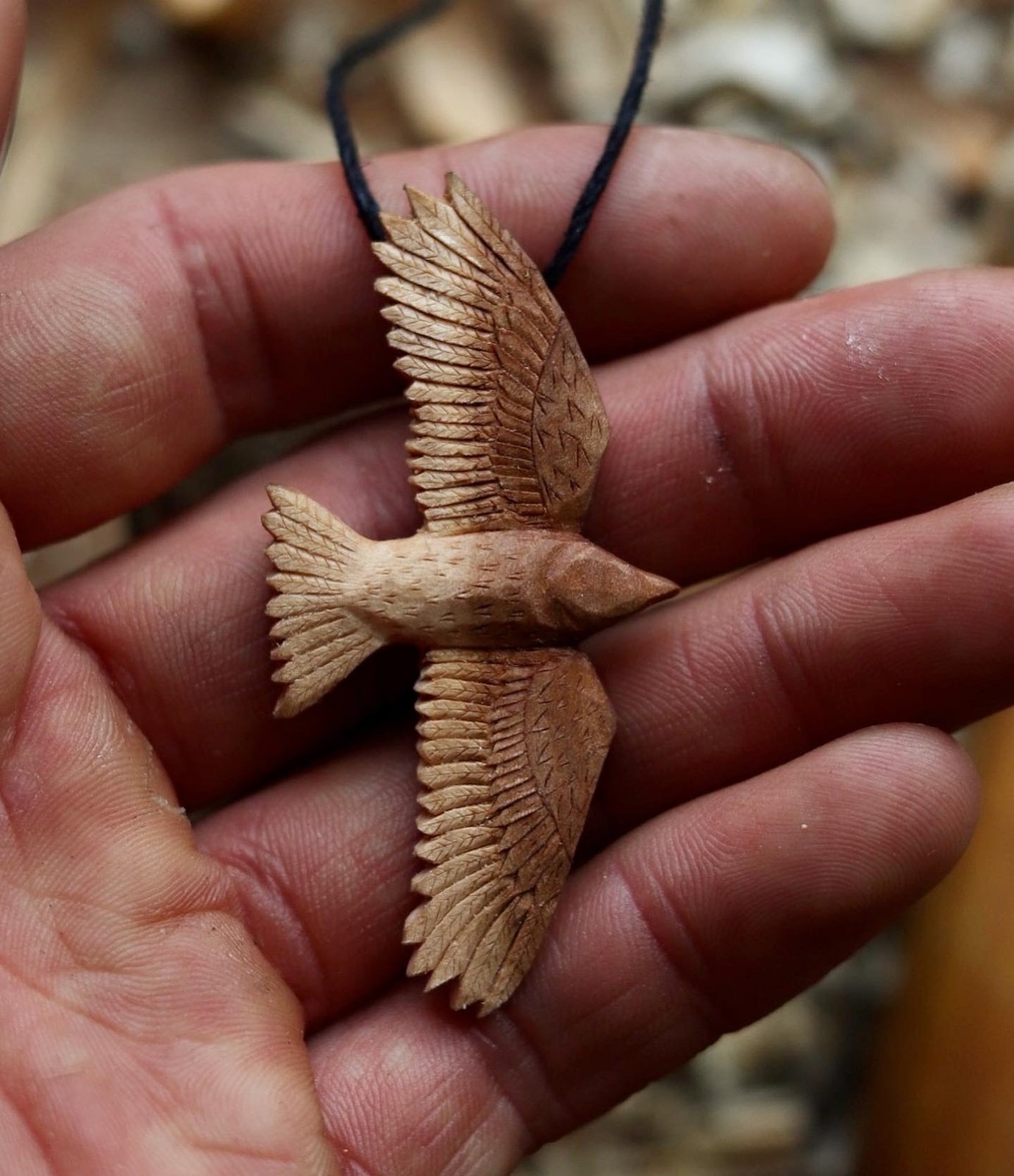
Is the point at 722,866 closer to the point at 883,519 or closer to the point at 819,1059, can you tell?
the point at 883,519

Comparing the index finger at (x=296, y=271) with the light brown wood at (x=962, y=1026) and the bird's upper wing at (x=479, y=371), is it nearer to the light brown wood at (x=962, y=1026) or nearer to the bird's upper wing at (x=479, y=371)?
the bird's upper wing at (x=479, y=371)

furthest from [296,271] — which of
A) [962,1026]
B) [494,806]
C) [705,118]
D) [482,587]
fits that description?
[962,1026]

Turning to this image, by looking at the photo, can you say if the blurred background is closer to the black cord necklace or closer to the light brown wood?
the light brown wood

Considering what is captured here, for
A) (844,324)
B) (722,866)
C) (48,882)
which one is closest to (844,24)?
(844,324)

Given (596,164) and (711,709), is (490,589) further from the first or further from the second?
(596,164)

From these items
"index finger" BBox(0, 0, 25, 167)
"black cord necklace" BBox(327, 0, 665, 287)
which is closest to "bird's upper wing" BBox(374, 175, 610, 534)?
"black cord necklace" BBox(327, 0, 665, 287)

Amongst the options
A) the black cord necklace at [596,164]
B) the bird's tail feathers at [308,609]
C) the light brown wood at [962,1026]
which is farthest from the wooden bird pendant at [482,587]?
the light brown wood at [962,1026]

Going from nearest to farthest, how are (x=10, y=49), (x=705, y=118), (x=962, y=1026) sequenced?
(x=10, y=49) → (x=962, y=1026) → (x=705, y=118)
